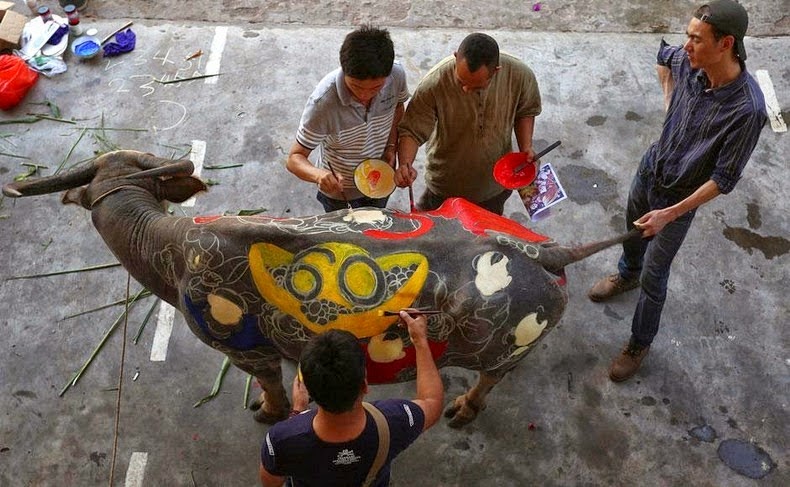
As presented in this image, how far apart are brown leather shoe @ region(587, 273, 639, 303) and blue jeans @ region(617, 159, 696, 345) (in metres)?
0.39

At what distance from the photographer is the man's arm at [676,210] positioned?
131 inches

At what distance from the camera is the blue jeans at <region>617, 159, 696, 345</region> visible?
3.72 metres

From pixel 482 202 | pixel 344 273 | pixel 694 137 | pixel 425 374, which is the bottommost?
pixel 482 202

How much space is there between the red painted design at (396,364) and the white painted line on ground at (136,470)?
5.20 ft

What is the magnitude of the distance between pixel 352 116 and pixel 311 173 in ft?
1.20

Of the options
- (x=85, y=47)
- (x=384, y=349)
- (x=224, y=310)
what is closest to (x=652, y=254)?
(x=384, y=349)

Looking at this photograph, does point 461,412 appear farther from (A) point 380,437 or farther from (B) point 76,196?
(B) point 76,196

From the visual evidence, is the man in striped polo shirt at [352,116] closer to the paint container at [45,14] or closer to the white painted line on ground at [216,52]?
the white painted line on ground at [216,52]

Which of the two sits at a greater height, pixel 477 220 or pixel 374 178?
pixel 477 220

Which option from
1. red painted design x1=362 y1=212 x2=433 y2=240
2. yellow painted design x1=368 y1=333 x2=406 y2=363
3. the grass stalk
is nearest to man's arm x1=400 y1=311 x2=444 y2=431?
yellow painted design x1=368 y1=333 x2=406 y2=363

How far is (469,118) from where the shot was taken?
3680mm

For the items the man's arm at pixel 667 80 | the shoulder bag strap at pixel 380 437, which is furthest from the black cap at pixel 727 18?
the shoulder bag strap at pixel 380 437

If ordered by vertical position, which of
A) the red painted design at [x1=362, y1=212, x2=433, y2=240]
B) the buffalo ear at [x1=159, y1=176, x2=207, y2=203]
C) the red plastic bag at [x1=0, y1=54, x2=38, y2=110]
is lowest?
the red plastic bag at [x1=0, y1=54, x2=38, y2=110]

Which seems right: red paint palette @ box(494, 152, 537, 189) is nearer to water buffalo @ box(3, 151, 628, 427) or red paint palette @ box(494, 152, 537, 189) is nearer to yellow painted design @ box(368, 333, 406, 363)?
water buffalo @ box(3, 151, 628, 427)
